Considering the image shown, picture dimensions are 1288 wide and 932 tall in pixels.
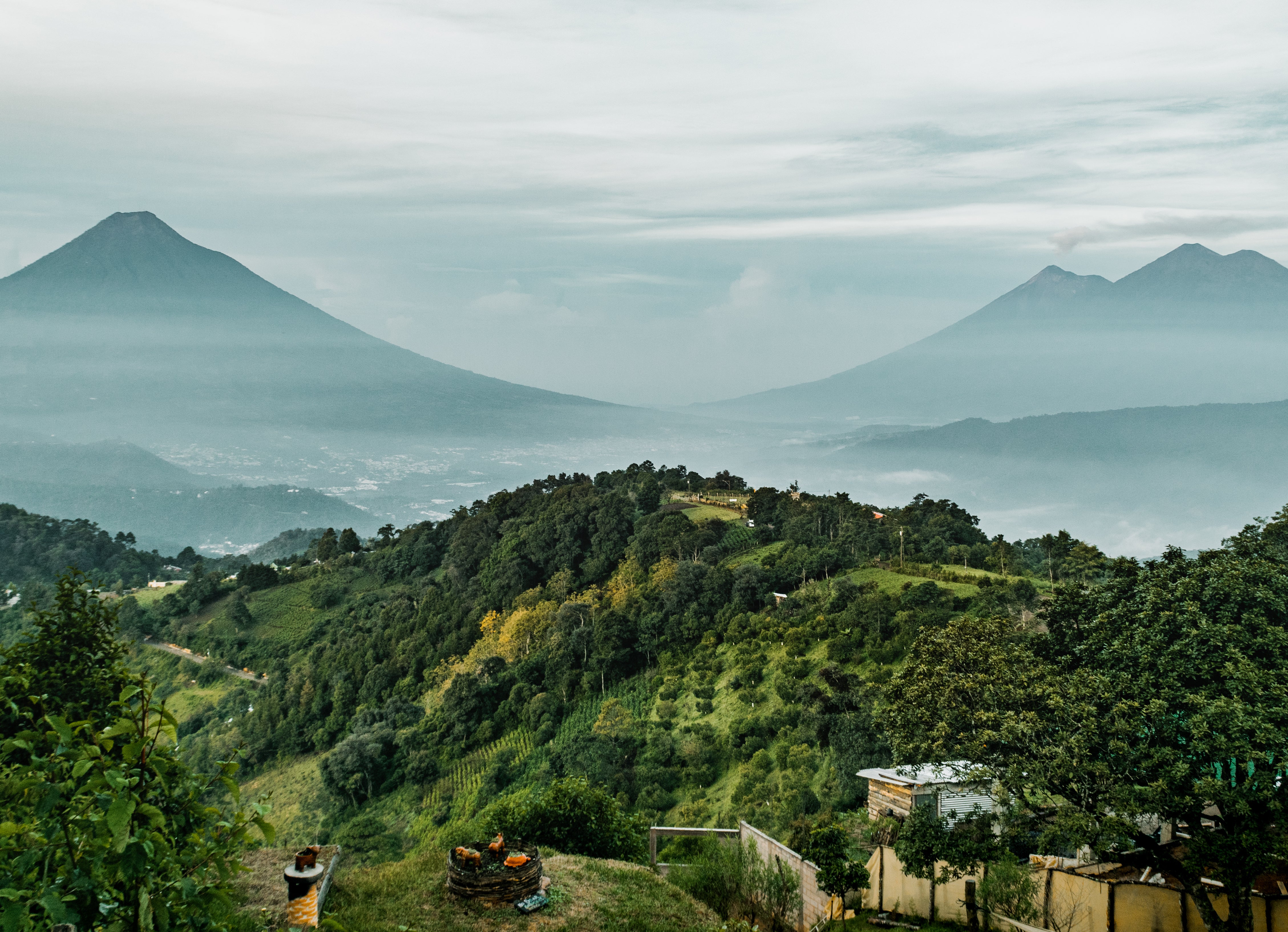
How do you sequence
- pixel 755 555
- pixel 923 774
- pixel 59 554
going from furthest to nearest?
1. pixel 59 554
2. pixel 755 555
3. pixel 923 774

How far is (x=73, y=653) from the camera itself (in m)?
12.8

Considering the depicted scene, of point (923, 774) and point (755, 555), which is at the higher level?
point (755, 555)

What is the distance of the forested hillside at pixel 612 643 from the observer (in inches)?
899

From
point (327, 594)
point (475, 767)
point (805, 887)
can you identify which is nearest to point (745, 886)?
point (805, 887)

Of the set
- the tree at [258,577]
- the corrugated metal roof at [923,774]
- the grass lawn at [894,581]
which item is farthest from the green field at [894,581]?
the tree at [258,577]

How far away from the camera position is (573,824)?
46.8 ft

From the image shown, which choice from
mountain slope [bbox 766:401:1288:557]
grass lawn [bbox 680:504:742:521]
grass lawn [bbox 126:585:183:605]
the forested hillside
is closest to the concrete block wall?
the forested hillside

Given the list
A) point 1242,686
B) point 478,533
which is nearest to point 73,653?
point 1242,686

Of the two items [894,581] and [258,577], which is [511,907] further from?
[258,577]

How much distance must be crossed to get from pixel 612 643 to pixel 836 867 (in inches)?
829

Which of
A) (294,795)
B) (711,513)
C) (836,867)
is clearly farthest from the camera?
(711,513)

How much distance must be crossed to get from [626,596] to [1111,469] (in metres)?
130

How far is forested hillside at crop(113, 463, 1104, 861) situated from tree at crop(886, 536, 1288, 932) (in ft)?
23.5

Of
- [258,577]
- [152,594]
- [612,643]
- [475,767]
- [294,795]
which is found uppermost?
[612,643]
